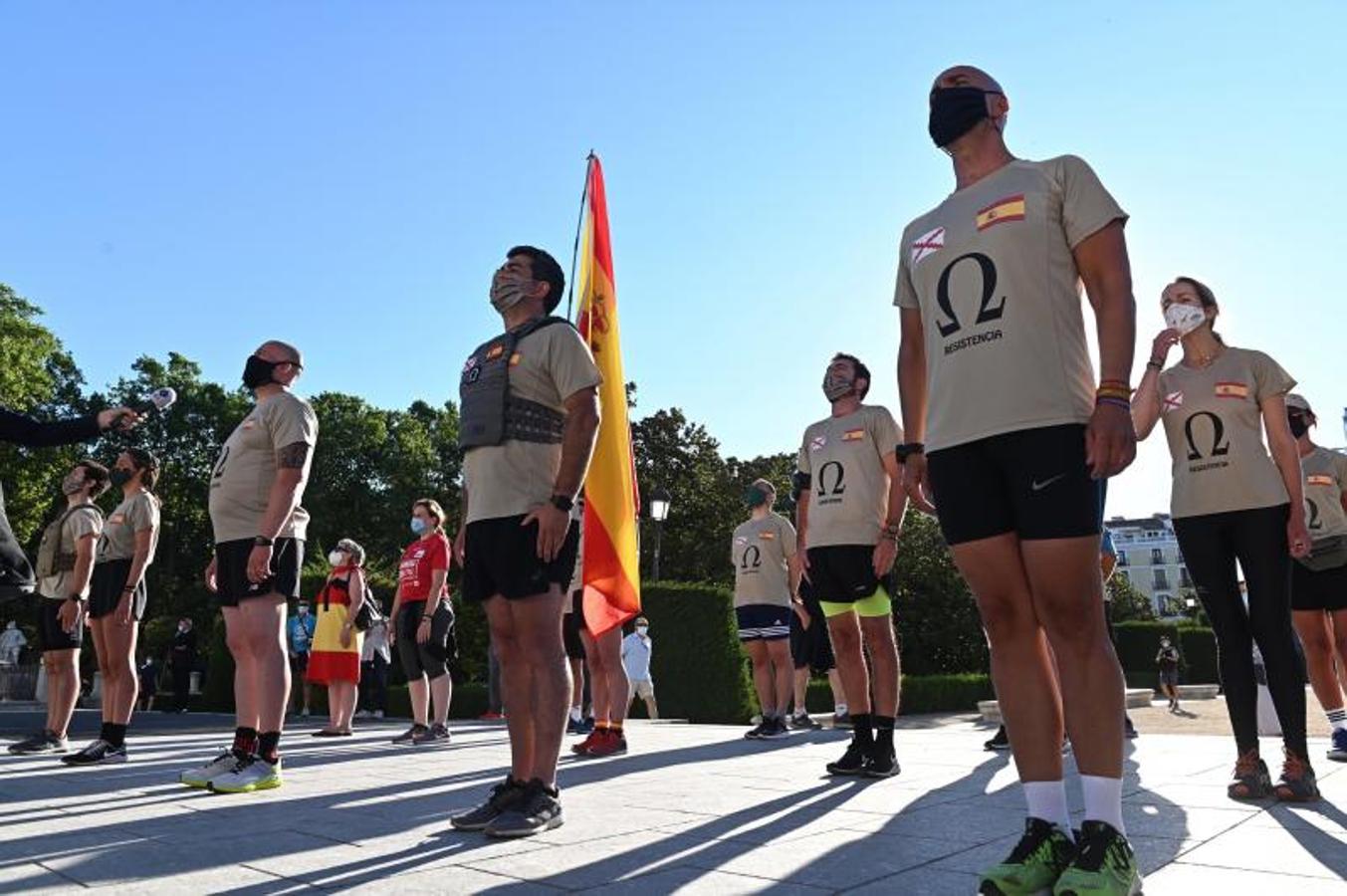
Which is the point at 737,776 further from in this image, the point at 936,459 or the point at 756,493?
the point at 756,493

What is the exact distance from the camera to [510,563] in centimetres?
399

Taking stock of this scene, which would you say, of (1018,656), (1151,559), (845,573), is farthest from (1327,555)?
(1151,559)

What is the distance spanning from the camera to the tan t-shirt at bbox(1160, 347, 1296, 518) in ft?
15.0

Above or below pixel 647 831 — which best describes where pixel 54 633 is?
above

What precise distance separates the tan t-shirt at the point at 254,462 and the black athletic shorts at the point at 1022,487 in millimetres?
3626

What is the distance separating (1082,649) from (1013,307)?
100 cm

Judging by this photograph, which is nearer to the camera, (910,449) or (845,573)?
(910,449)

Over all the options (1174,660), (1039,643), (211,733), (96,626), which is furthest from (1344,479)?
(1174,660)

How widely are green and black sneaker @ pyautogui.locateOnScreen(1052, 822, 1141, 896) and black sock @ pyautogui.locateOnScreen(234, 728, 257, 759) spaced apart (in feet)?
13.5

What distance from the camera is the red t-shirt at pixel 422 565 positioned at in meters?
8.58

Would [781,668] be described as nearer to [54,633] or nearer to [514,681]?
[514,681]

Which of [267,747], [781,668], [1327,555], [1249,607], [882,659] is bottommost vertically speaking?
[267,747]

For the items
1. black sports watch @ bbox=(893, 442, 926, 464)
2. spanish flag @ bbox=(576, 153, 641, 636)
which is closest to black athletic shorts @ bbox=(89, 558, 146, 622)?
spanish flag @ bbox=(576, 153, 641, 636)

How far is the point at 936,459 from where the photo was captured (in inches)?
119
